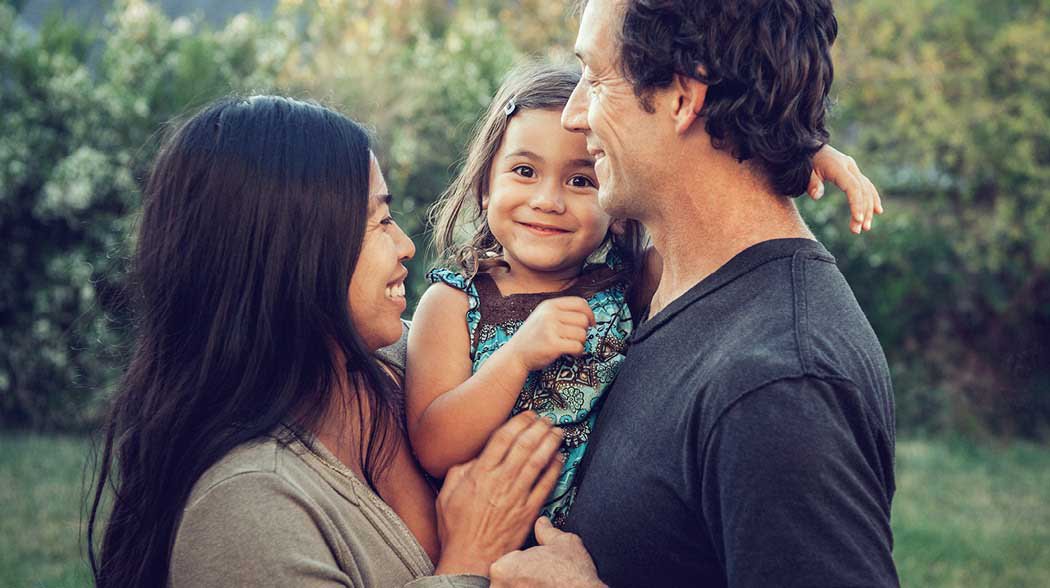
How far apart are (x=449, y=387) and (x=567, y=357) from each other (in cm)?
31

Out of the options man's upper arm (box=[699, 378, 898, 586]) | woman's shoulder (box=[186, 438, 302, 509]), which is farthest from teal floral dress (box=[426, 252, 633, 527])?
man's upper arm (box=[699, 378, 898, 586])

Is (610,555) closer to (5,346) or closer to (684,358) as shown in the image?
(684,358)

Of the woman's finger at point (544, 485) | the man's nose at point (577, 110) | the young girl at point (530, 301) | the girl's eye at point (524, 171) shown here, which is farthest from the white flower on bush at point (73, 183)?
the woman's finger at point (544, 485)

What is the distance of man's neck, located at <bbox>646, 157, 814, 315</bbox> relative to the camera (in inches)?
90.3

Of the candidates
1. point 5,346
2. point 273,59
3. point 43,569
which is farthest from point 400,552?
point 273,59

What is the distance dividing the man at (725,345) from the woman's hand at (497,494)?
0.31 feet

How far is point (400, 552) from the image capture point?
2.34 m

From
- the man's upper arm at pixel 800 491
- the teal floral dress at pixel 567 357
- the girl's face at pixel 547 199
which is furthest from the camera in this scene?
the girl's face at pixel 547 199

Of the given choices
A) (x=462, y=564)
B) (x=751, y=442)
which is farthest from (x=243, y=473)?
(x=751, y=442)

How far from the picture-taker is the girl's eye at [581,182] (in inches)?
110

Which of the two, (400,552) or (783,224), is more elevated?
(783,224)

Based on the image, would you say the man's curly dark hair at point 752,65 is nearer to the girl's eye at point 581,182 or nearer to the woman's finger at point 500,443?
the girl's eye at point 581,182

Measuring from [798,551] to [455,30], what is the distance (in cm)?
853

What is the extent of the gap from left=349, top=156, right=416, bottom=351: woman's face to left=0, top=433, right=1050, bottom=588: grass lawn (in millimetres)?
3176
